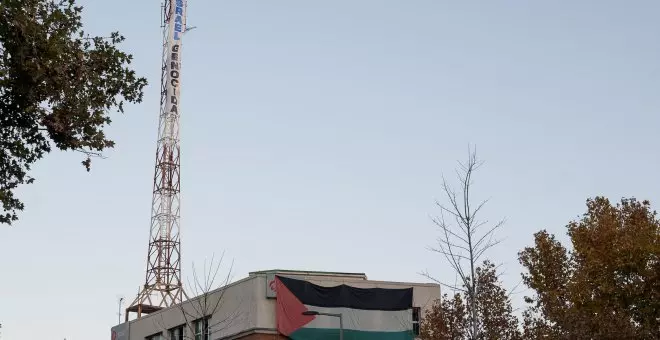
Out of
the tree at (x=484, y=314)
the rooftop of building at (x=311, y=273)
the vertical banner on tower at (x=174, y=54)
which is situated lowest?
the tree at (x=484, y=314)

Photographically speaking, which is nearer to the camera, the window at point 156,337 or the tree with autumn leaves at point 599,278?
A: the tree with autumn leaves at point 599,278

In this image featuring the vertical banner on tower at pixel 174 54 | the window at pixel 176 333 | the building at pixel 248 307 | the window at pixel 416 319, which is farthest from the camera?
the vertical banner on tower at pixel 174 54

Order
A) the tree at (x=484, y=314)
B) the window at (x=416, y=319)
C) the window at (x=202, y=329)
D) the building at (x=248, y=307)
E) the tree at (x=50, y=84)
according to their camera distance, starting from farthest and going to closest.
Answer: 1. the window at (x=202, y=329)
2. the window at (x=416, y=319)
3. the building at (x=248, y=307)
4. the tree at (x=484, y=314)
5. the tree at (x=50, y=84)

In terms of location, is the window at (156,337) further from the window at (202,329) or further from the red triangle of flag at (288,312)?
the red triangle of flag at (288,312)

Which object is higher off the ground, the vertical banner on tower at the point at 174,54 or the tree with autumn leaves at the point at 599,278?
the vertical banner on tower at the point at 174,54

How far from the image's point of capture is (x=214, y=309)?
54.8m

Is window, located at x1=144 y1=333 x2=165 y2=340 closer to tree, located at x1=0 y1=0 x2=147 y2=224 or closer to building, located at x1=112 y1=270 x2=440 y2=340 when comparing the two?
building, located at x1=112 y1=270 x2=440 y2=340

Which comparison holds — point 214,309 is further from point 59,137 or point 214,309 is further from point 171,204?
point 59,137

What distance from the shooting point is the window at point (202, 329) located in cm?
5597

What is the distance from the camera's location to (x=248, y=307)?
5288cm

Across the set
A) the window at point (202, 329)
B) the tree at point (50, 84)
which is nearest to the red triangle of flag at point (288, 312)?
the window at point (202, 329)

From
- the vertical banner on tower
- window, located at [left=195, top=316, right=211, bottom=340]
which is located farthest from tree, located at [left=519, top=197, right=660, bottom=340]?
the vertical banner on tower

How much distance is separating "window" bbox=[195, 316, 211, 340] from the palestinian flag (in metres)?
5.79

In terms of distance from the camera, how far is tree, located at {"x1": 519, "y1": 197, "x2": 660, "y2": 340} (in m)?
39.9
